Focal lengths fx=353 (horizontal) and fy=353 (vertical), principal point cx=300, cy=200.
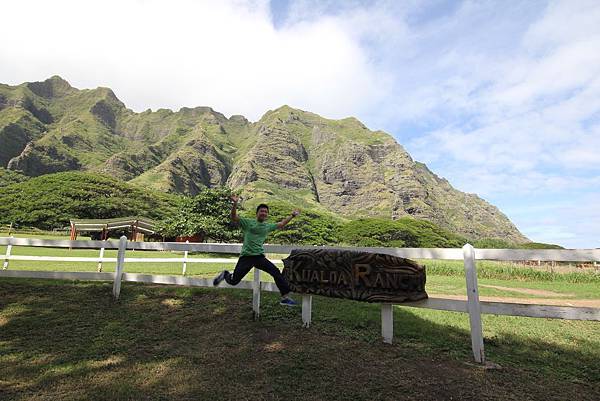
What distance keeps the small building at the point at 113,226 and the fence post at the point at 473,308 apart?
49.9 m

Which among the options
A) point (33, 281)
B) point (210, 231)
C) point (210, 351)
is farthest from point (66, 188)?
point (210, 351)

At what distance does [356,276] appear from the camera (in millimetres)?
5430

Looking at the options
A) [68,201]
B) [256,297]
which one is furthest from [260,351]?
[68,201]

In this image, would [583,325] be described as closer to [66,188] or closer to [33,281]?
[33,281]

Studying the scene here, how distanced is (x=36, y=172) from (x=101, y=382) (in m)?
206

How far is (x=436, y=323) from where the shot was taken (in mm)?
6863

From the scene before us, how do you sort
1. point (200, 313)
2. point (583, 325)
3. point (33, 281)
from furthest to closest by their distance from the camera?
point (33, 281) < point (583, 325) < point (200, 313)

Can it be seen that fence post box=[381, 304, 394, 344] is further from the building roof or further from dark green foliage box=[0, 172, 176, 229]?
dark green foliage box=[0, 172, 176, 229]

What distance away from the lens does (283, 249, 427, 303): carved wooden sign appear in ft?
17.0

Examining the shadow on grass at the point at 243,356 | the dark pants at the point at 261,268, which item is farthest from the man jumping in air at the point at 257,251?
the shadow on grass at the point at 243,356

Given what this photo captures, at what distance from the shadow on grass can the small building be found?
45483 mm

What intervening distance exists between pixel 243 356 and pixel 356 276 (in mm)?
2012

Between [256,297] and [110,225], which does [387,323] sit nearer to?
[256,297]

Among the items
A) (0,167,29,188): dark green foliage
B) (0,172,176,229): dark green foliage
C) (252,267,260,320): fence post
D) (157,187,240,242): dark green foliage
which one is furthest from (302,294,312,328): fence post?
(0,167,29,188): dark green foliage
